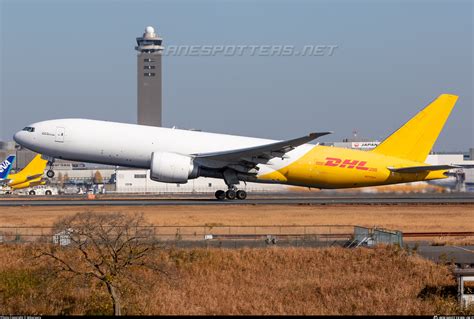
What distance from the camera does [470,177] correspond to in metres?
75.7

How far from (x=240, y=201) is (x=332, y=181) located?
19.6 ft

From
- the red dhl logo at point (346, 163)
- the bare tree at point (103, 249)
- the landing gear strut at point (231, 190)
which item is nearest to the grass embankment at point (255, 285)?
the bare tree at point (103, 249)

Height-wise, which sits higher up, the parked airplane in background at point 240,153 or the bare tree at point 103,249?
the parked airplane in background at point 240,153

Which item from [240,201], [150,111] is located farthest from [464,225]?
[150,111]

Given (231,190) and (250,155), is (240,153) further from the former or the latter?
(231,190)

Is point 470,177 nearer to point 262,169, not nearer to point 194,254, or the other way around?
point 262,169

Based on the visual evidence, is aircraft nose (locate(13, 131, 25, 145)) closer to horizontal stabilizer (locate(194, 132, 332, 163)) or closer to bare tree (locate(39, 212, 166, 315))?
horizontal stabilizer (locate(194, 132, 332, 163))

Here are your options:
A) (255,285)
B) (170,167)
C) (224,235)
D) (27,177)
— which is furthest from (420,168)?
(27,177)

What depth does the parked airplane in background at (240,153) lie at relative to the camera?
48.8m

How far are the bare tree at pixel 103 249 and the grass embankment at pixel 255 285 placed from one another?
44cm

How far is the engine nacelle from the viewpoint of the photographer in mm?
47906

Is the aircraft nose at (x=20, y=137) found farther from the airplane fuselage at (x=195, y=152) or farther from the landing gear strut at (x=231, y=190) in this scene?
the landing gear strut at (x=231, y=190)

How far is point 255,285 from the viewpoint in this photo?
28.9m

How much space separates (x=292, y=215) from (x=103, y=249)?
52.3 ft
